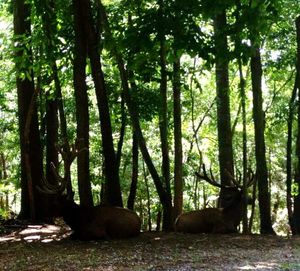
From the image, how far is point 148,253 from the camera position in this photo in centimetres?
821

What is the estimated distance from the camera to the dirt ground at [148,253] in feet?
23.0

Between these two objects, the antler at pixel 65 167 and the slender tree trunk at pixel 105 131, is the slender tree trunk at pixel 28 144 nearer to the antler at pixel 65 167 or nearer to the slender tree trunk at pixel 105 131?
the slender tree trunk at pixel 105 131

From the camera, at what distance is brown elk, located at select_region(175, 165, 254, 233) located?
1221 centimetres

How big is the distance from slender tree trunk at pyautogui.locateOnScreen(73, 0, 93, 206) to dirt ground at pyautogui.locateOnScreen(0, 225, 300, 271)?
114 cm

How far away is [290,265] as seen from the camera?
678cm

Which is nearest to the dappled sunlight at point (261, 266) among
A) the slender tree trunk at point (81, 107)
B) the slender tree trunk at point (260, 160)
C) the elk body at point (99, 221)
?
the elk body at point (99, 221)

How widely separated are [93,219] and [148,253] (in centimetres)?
225

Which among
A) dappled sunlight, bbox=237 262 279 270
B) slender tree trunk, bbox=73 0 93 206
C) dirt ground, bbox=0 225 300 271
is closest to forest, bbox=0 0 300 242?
slender tree trunk, bbox=73 0 93 206

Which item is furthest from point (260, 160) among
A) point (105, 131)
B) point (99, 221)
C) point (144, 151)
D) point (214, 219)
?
point (99, 221)

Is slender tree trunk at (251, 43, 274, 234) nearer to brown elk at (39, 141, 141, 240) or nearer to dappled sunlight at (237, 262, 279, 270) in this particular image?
brown elk at (39, 141, 141, 240)

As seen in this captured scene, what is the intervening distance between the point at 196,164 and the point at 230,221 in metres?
15.3

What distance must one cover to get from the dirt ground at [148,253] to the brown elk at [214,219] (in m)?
1.22

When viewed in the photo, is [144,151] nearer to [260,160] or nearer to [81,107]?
[81,107]

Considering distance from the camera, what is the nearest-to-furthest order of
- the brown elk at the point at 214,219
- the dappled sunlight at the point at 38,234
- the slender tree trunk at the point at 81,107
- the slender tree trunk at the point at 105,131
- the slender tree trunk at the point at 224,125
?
the dappled sunlight at the point at 38,234 → the slender tree trunk at the point at 81,107 → the slender tree trunk at the point at 105,131 → the brown elk at the point at 214,219 → the slender tree trunk at the point at 224,125
